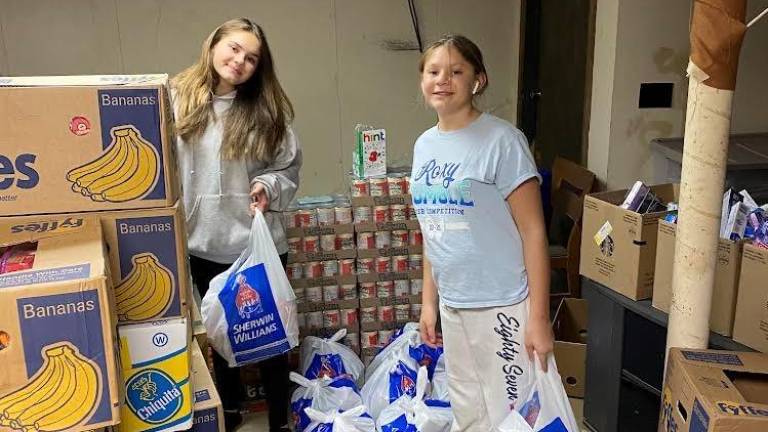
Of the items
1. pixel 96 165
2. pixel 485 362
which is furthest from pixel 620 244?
pixel 96 165

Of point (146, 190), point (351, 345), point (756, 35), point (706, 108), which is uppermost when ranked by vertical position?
point (756, 35)

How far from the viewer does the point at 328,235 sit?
278 cm

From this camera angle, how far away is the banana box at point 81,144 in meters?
1.17

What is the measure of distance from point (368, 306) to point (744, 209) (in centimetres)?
158

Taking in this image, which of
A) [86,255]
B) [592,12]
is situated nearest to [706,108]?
[86,255]

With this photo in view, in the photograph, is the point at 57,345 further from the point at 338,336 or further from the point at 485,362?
the point at 338,336

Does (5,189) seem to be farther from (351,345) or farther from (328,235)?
(351,345)

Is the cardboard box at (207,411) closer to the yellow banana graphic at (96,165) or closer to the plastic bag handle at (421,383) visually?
the yellow banana graphic at (96,165)

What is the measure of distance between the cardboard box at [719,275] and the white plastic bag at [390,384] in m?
0.95

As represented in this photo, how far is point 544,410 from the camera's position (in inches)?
64.9

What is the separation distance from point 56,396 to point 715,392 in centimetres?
125

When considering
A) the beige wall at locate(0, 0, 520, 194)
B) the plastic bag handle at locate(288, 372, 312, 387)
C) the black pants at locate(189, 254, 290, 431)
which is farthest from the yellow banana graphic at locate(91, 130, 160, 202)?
the beige wall at locate(0, 0, 520, 194)

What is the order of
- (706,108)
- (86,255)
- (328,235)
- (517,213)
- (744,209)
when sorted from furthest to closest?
(328,235) < (744,209) < (517,213) < (706,108) < (86,255)

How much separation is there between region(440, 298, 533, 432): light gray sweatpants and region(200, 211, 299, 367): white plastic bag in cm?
60
